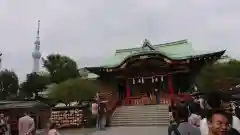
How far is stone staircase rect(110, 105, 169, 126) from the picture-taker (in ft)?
55.1

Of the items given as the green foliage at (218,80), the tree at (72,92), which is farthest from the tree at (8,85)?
the green foliage at (218,80)

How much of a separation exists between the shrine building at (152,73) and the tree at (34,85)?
10.7 metres

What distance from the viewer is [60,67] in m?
34.6

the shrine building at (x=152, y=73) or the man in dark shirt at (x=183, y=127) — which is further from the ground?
the shrine building at (x=152, y=73)

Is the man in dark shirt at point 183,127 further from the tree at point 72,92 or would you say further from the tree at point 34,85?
the tree at point 34,85

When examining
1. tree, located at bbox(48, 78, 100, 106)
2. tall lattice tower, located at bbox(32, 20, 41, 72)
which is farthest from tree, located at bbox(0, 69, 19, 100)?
tall lattice tower, located at bbox(32, 20, 41, 72)

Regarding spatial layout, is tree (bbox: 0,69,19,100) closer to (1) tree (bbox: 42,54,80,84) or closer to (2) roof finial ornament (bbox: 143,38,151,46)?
(1) tree (bbox: 42,54,80,84)

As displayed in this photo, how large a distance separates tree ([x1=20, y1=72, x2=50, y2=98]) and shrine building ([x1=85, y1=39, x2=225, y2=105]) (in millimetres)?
10707

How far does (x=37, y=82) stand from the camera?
109 ft

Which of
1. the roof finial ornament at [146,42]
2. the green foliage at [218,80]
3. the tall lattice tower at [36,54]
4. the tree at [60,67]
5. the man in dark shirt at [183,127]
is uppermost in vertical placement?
the tall lattice tower at [36,54]

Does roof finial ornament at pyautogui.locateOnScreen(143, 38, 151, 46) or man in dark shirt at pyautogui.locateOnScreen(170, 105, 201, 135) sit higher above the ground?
roof finial ornament at pyautogui.locateOnScreen(143, 38, 151, 46)

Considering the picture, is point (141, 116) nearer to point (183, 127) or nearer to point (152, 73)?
point (152, 73)

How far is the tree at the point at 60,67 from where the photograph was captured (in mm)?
→ 32781

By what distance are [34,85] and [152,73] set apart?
16.3m
